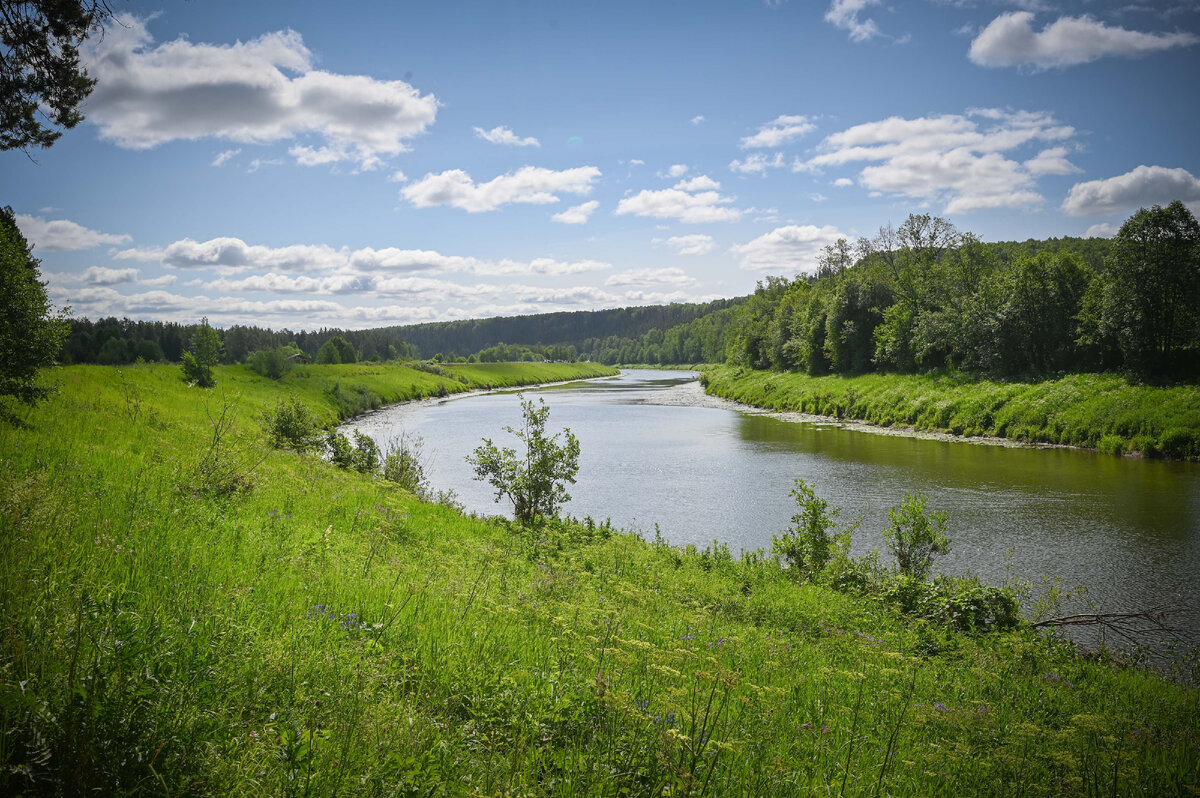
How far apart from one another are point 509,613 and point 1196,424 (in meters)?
33.4

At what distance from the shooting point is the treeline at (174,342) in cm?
8335

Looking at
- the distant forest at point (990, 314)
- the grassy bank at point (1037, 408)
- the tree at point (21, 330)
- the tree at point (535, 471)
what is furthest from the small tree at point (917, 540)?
the distant forest at point (990, 314)

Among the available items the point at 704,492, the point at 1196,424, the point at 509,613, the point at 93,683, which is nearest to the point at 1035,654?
the point at 509,613

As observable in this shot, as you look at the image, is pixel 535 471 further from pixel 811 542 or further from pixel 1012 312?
pixel 1012 312

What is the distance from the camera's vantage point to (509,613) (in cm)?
632

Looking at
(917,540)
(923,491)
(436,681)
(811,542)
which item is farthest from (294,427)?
(923,491)

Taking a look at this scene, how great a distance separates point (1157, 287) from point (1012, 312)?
8.89m

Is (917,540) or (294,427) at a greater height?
(294,427)

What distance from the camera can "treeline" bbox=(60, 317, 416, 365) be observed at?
273 ft

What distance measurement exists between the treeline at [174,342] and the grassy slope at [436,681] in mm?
27439

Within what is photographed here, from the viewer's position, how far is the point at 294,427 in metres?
21.0

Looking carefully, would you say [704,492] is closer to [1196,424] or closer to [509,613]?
[509,613]

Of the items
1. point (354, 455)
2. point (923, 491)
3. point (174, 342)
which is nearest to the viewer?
point (354, 455)

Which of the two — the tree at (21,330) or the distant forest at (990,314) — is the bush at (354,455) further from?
the distant forest at (990,314)
